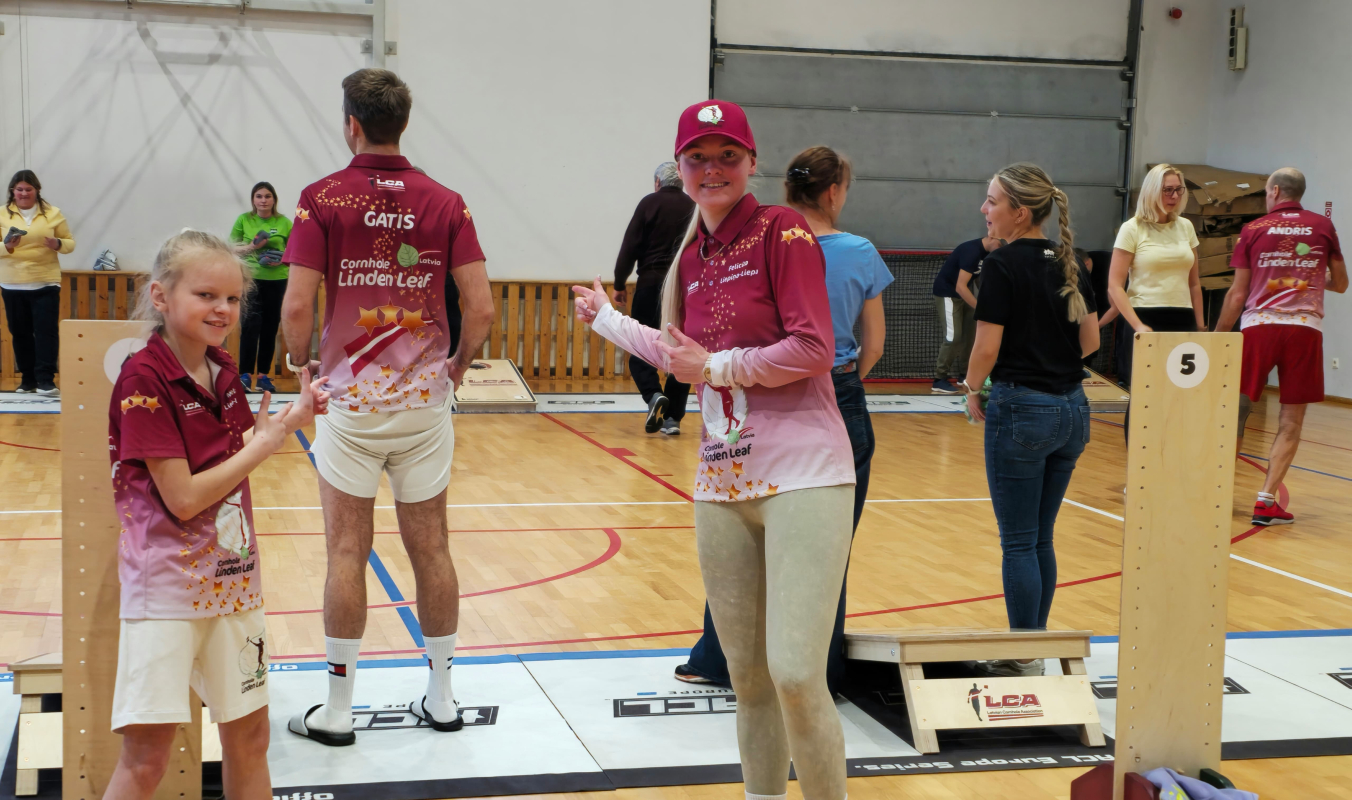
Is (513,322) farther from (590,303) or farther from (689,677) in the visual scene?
(590,303)

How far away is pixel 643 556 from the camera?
5.31 metres

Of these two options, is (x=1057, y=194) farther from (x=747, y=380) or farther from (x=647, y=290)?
(x=647, y=290)

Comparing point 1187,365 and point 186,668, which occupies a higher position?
point 1187,365

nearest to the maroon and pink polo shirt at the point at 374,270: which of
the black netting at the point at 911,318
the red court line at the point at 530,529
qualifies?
the red court line at the point at 530,529

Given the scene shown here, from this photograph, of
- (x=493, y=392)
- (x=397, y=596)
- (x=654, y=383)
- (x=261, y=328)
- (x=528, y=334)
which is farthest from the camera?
(x=528, y=334)

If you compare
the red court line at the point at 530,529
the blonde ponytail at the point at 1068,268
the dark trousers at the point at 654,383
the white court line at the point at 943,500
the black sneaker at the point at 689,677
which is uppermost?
A: the blonde ponytail at the point at 1068,268

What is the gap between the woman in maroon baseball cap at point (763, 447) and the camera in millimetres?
2213

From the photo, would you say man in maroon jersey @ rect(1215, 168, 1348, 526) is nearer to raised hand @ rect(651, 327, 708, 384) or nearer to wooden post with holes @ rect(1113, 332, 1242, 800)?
wooden post with holes @ rect(1113, 332, 1242, 800)

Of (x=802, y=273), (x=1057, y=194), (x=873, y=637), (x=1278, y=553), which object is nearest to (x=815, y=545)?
(x=802, y=273)

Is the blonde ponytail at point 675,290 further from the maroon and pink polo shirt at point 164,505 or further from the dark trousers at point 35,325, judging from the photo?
the dark trousers at point 35,325

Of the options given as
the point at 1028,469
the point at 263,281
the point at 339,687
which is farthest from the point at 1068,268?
the point at 263,281

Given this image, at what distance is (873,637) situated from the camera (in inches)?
135

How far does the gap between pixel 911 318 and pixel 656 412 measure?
503 cm

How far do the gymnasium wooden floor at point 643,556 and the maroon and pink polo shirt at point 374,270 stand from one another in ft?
3.98
